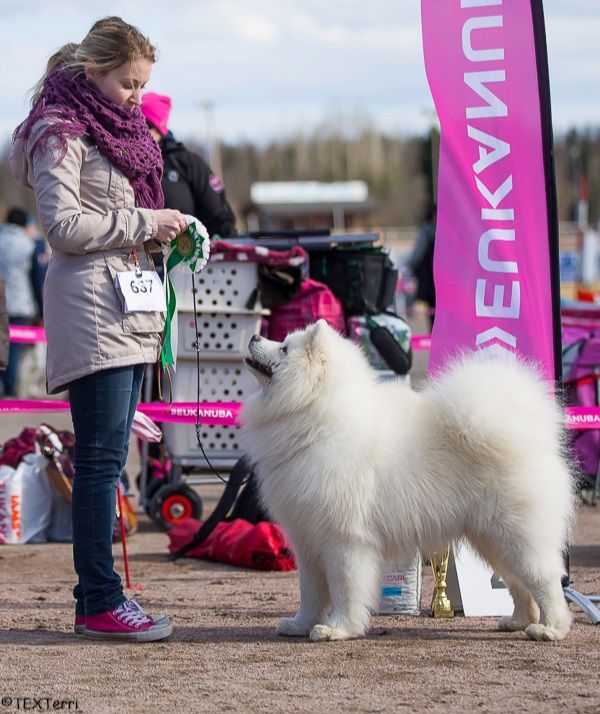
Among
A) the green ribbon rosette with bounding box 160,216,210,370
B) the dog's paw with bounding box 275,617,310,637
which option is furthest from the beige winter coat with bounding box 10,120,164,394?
the dog's paw with bounding box 275,617,310,637

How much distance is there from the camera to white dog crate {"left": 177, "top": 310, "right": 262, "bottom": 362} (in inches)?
252

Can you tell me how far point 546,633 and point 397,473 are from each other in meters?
0.84

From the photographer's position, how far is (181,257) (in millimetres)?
4203

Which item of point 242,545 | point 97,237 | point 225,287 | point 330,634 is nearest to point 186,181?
point 225,287

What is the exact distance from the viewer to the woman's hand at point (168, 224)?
3.91m

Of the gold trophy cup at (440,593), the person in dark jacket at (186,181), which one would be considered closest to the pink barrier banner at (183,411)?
the person in dark jacket at (186,181)

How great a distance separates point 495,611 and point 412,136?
92.4 metres

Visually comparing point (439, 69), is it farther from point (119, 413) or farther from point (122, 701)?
point (122, 701)

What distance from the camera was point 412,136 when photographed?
3713 inches

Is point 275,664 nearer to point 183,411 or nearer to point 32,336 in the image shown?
point 183,411

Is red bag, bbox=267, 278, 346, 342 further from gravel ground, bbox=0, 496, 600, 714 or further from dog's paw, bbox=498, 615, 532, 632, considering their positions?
dog's paw, bbox=498, 615, 532, 632

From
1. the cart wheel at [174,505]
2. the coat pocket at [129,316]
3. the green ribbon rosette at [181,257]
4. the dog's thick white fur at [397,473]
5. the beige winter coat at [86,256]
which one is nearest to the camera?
the beige winter coat at [86,256]

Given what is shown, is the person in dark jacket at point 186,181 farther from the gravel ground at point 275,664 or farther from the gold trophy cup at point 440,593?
the gold trophy cup at point 440,593

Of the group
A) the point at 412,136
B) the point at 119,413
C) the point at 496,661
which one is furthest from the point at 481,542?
the point at 412,136
